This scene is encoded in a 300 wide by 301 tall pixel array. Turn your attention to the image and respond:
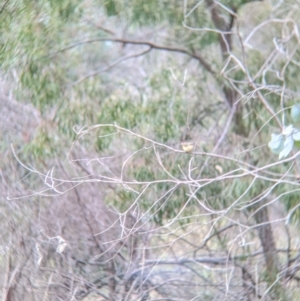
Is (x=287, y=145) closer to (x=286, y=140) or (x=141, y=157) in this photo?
(x=286, y=140)

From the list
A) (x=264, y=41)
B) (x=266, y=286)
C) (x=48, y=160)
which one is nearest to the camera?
(x=266, y=286)

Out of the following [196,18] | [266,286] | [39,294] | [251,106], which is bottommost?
[266,286]

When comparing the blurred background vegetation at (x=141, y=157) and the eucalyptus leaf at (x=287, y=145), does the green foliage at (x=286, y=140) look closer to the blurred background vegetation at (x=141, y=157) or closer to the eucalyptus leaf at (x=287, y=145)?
the eucalyptus leaf at (x=287, y=145)

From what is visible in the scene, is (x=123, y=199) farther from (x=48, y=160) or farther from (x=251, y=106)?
(x=251, y=106)

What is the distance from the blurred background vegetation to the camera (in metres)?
5.34

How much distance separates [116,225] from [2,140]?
3.58 feet

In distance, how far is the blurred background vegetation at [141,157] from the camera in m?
5.34

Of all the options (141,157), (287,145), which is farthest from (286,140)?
(141,157)

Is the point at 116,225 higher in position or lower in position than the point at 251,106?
lower

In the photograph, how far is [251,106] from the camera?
5684mm

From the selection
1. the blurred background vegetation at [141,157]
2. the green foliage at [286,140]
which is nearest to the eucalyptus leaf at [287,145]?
the green foliage at [286,140]

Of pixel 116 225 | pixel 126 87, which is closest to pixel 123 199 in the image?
pixel 116 225

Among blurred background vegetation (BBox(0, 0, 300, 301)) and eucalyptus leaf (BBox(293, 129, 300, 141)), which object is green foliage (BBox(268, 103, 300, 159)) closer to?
eucalyptus leaf (BBox(293, 129, 300, 141))

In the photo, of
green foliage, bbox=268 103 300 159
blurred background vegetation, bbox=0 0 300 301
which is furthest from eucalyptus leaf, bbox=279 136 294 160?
blurred background vegetation, bbox=0 0 300 301
